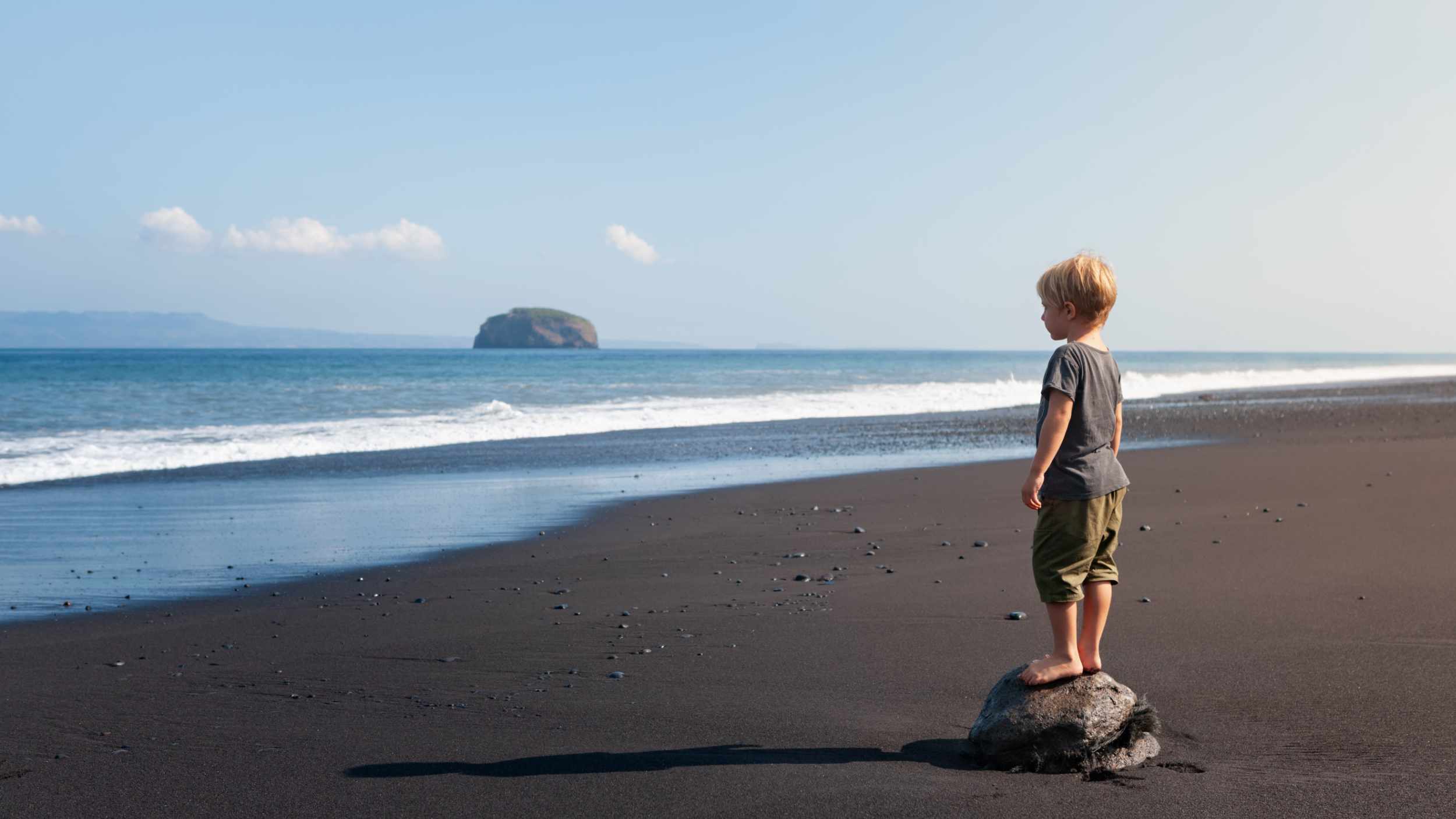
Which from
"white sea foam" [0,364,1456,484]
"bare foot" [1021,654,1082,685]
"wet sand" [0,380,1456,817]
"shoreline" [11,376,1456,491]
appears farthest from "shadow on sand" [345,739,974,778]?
"white sea foam" [0,364,1456,484]

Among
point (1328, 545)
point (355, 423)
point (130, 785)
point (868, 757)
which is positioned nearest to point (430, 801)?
point (130, 785)

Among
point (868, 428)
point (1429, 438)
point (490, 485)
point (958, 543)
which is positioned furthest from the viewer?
point (868, 428)

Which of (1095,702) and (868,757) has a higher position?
(1095,702)

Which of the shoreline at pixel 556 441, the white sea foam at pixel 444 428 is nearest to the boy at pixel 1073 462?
the shoreline at pixel 556 441

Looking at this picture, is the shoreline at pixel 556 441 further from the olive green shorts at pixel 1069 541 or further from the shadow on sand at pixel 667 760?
the olive green shorts at pixel 1069 541

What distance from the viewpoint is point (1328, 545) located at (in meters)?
7.36

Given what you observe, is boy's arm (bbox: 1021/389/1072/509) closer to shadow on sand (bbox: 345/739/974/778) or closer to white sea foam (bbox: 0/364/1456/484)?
shadow on sand (bbox: 345/739/974/778)

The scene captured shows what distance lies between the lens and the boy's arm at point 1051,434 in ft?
11.5

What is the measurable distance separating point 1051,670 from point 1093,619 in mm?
303

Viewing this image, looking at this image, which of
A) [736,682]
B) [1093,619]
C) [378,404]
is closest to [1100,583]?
[1093,619]

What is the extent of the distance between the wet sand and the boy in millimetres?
640

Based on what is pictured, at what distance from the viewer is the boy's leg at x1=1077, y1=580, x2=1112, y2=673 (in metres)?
3.74

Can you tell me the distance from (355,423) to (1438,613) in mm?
20233

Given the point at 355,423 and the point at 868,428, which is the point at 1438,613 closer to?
the point at 868,428
